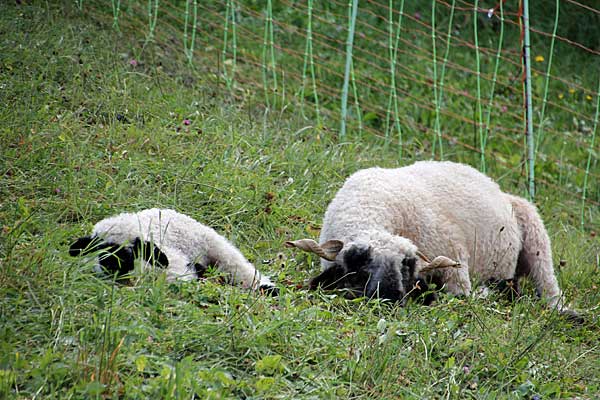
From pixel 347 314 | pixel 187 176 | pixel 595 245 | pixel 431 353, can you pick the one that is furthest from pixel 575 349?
pixel 187 176

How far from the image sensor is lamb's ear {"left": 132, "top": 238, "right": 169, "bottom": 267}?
167 inches

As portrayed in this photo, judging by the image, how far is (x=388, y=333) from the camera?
399 cm

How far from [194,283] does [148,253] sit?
31 centimetres

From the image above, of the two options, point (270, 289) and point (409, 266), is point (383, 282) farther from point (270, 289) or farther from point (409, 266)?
point (270, 289)

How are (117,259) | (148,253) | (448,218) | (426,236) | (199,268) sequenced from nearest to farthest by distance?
(117,259) → (148,253) → (199,268) → (426,236) → (448,218)

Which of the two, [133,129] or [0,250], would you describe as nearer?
[0,250]

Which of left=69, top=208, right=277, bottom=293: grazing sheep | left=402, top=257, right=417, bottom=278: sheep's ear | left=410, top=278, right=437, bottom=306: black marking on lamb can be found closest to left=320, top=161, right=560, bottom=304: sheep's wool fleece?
left=402, top=257, right=417, bottom=278: sheep's ear

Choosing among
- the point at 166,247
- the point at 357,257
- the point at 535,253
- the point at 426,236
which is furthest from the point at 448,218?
the point at 166,247

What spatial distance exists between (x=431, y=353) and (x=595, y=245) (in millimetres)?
3120

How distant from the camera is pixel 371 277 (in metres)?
4.67

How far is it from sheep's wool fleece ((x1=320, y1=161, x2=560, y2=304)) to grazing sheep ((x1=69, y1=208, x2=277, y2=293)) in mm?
687

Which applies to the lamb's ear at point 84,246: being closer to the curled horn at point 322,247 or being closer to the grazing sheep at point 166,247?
the grazing sheep at point 166,247

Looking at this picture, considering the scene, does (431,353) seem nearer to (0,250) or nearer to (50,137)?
(0,250)

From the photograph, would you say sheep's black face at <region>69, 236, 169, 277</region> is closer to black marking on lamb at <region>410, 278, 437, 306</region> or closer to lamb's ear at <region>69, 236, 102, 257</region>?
lamb's ear at <region>69, 236, 102, 257</region>
